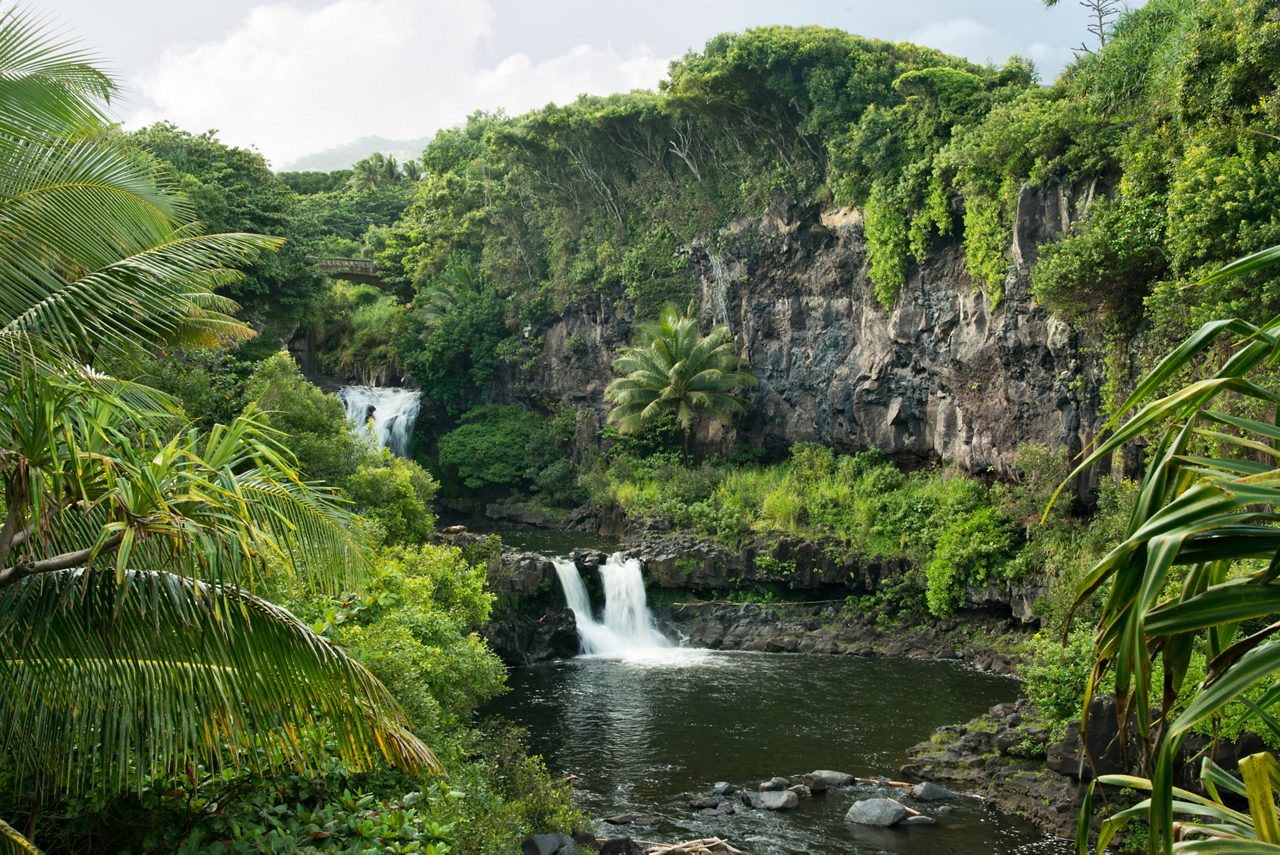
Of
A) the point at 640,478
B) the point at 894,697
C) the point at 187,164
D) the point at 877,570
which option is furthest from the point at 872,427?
the point at 187,164

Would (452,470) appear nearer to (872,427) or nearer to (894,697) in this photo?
(872,427)

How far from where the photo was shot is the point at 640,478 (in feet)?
98.2

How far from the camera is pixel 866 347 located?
25750mm

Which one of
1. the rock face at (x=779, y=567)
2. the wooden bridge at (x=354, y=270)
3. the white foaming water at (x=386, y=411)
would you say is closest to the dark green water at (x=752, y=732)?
the rock face at (x=779, y=567)

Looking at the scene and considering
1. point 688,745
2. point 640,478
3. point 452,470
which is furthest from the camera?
point 452,470

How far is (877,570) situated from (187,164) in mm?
22298

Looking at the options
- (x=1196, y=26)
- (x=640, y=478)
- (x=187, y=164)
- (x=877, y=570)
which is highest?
(x=187, y=164)

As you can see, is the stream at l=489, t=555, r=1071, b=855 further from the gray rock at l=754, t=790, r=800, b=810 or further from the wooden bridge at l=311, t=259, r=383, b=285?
the wooden bridge at l=311, t=259, r=383, b=285

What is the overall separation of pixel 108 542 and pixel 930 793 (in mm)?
10491

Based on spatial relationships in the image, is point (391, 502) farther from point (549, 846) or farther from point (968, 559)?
point (968, 559)

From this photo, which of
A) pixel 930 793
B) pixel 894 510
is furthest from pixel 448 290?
pixel 930 793

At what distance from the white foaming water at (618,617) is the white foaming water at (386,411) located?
1252cm

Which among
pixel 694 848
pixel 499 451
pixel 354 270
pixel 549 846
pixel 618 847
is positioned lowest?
pixel 694 848

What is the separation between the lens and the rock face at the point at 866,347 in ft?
64.9
